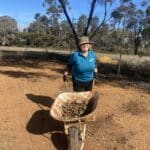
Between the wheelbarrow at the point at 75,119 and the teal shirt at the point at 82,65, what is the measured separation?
1.07ft

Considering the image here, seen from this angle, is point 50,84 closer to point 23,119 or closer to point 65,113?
point 23,119

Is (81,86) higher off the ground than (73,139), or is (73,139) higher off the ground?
(81,86)

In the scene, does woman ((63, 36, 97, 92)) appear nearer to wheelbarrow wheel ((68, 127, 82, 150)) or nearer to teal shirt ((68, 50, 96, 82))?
teal shirt ((68, 50, 96, 82))

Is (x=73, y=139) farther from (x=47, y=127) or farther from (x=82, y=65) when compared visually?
(x=82, y=65)

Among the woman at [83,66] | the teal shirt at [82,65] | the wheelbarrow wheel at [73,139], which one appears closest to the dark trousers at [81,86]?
the woman at [83,66]

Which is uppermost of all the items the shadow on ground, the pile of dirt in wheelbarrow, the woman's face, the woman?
the woman's face

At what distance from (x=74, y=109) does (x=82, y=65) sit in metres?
0.88

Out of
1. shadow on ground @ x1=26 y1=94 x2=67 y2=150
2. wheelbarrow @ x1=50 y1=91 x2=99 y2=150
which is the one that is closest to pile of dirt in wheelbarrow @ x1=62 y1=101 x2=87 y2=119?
wheelbarrow @ x1=50 y1=91 x2=99 y2=150

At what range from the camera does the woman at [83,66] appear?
815 cm

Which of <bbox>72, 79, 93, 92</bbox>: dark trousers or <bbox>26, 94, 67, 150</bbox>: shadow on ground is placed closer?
<bbox>26, 94, 67, 150</bbox>: shadow on ground

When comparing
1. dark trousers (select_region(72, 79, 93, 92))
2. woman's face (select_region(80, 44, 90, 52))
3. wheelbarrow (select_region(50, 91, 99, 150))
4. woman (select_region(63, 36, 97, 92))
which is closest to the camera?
wheelbarrow (select_region(50, 91, 99, 150))

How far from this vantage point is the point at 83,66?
322 inches

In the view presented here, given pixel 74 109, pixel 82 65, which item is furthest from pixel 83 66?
pixel 74 109

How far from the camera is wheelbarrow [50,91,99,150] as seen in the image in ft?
23.6
